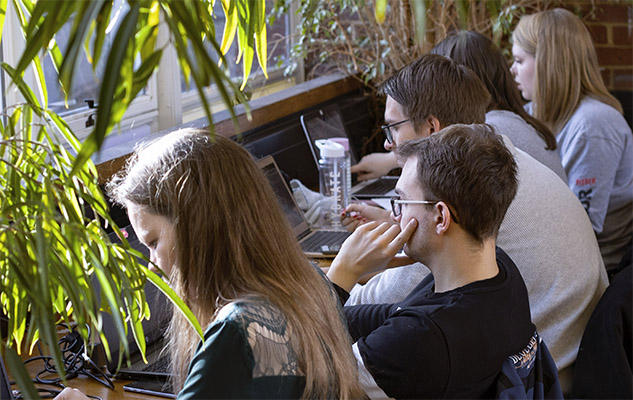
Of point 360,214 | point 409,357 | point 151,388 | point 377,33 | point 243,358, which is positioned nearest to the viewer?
point 243,358

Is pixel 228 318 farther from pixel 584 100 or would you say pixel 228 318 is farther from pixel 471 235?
pixel 584 100

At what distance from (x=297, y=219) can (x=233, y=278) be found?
145cm

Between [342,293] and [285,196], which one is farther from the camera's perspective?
[285,196]

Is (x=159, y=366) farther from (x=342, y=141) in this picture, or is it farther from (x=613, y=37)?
(x=613, y=37)

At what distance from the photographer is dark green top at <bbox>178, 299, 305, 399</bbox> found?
3.60ft

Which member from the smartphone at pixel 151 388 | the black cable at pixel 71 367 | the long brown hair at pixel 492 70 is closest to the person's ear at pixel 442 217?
the smartphone at pixel 151 388

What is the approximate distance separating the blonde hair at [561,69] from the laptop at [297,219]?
97 cm

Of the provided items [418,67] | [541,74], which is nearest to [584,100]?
[541,74]

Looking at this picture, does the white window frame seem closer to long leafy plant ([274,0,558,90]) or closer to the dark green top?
long leafy plant ([274,0,558,90])

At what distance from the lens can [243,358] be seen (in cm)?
110

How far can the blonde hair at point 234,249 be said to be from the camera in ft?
3.85

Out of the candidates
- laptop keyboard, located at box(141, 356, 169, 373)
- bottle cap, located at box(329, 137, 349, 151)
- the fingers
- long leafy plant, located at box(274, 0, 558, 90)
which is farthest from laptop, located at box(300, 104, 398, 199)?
laptop keyboard, located at box(141, 356, 169, 373)

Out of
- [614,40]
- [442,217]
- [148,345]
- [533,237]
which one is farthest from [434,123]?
[614,40]

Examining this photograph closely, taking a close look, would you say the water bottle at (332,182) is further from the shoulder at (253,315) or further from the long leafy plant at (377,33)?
the shoulder at (253,315)
